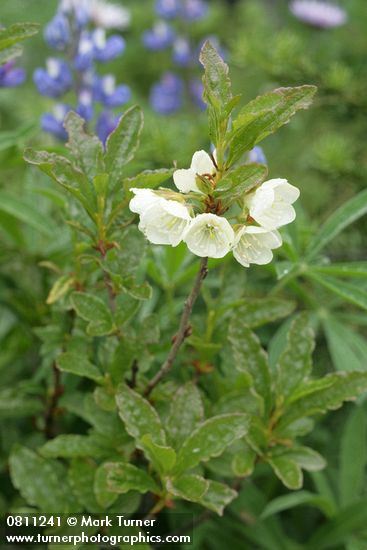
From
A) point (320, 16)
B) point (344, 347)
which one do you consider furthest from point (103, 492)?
point (320, 16)

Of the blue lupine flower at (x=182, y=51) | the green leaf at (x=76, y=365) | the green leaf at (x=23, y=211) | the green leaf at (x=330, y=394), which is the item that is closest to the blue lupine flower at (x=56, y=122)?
the green leaf at (x=23, y=211)

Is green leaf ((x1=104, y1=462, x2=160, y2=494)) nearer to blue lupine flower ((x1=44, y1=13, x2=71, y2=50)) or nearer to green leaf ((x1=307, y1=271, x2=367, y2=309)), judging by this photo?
green leaf ((x1=307, y1=271, x2=367, y2=309))

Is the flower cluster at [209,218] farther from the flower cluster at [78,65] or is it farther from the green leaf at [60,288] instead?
the flower cluster at [78,65]

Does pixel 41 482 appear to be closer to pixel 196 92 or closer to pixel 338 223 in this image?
pixel 338 223

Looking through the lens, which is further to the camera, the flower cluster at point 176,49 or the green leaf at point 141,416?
the flower cluster at point 176,49

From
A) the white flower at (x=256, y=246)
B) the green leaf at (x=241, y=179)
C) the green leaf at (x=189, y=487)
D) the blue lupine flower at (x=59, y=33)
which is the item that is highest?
the blue lupine flower at (x=59, y=33)

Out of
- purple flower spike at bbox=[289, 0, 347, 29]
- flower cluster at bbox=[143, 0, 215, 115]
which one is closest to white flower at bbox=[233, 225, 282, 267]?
purple flower spike at bbox=[289, 0, 347, 29]

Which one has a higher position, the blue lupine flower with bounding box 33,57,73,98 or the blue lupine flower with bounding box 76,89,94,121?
the blue lupine flower with bounding box 33,57,73,98
